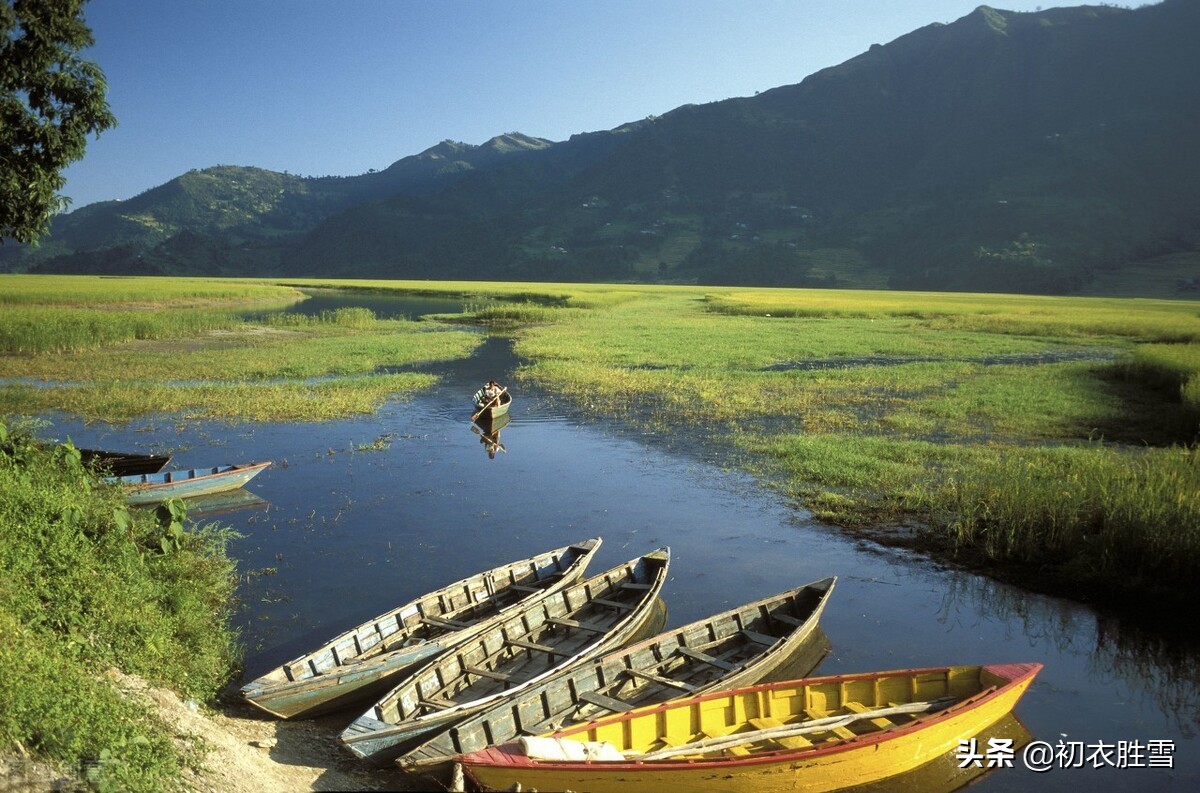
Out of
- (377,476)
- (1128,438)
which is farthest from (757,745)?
(1128,438)

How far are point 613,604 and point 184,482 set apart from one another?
1131 centimetres

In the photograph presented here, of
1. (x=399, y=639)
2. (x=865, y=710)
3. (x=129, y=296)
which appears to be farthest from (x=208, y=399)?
(x=129, y=296)

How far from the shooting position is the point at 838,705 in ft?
32.4

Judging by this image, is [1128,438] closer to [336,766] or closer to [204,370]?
[336,766]

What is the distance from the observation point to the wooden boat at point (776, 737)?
7.87 meters

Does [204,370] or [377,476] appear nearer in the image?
[377,476]

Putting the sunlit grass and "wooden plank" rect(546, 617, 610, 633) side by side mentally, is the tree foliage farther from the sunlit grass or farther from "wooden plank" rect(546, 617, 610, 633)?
"wooden plank" rect(546, 617, 610, 633)

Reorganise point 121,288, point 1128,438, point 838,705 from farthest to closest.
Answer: point 121,288 < point 1128,438 < point 838,705

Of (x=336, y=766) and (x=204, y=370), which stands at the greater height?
(x=204, y=370)

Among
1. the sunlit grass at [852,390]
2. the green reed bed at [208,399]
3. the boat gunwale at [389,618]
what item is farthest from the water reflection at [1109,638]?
the green reed bed at [208,399]

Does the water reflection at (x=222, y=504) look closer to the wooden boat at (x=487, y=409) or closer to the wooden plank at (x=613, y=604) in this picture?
the wooden boat at (x=487, y=409)

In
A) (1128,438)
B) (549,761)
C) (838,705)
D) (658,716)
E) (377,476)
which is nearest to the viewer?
(549,761)

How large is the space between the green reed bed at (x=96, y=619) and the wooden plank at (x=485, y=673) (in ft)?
10.5

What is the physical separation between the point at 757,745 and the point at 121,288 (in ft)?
295
